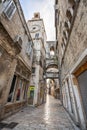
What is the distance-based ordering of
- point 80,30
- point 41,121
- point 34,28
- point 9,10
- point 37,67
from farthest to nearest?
point 34,28
point 37,67
point 9,10
point 41,121
point 80,30

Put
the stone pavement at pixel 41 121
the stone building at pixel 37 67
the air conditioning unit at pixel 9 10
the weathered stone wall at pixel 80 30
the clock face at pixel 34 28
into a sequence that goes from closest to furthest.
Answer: the weathered stone wall at pixel 80 30
the stone pavement at pixel 41 121
the air conditioning unit at pixel 9 10
the stone building at pixel 37 67
the clock face at pixel 34 28

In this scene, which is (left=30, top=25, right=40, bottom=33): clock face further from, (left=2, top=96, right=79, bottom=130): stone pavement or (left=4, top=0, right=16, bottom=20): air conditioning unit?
(left=2, top=96, right=79, bottom=130): stone pavement

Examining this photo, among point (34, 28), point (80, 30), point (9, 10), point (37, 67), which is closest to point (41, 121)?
point (80, 30)

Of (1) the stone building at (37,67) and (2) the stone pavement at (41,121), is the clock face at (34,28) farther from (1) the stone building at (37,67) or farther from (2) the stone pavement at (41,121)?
(2) the stone pavement at (41,121)

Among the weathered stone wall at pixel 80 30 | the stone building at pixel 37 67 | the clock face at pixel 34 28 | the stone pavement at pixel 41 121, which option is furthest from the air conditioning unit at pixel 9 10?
the clock face at pixel 34 28

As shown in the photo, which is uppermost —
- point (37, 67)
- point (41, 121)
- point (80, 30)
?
point (37, 67)

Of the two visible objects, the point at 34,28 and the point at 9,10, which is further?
the point at 34,28

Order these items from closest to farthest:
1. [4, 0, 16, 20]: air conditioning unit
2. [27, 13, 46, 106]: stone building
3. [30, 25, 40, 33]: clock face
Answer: [4, 0, 16, 20]: air conditioning unit
[27, 13, 46, 106]: stone building
[30, 25, 40, 33]: clock face

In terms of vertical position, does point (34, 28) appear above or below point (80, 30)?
above

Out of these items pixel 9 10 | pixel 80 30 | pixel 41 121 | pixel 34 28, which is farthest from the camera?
pixel 34 28

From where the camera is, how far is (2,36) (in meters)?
4.34

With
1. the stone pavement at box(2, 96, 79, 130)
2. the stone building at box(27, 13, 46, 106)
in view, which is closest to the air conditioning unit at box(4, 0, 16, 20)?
the stone pavement at box(2, 96, 79, 130)

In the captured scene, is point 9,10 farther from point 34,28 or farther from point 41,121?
point 34,28

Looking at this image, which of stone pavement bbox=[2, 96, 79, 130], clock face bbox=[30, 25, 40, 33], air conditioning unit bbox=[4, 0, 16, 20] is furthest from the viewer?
clock face bbox=[30, 25, 40, 33]
